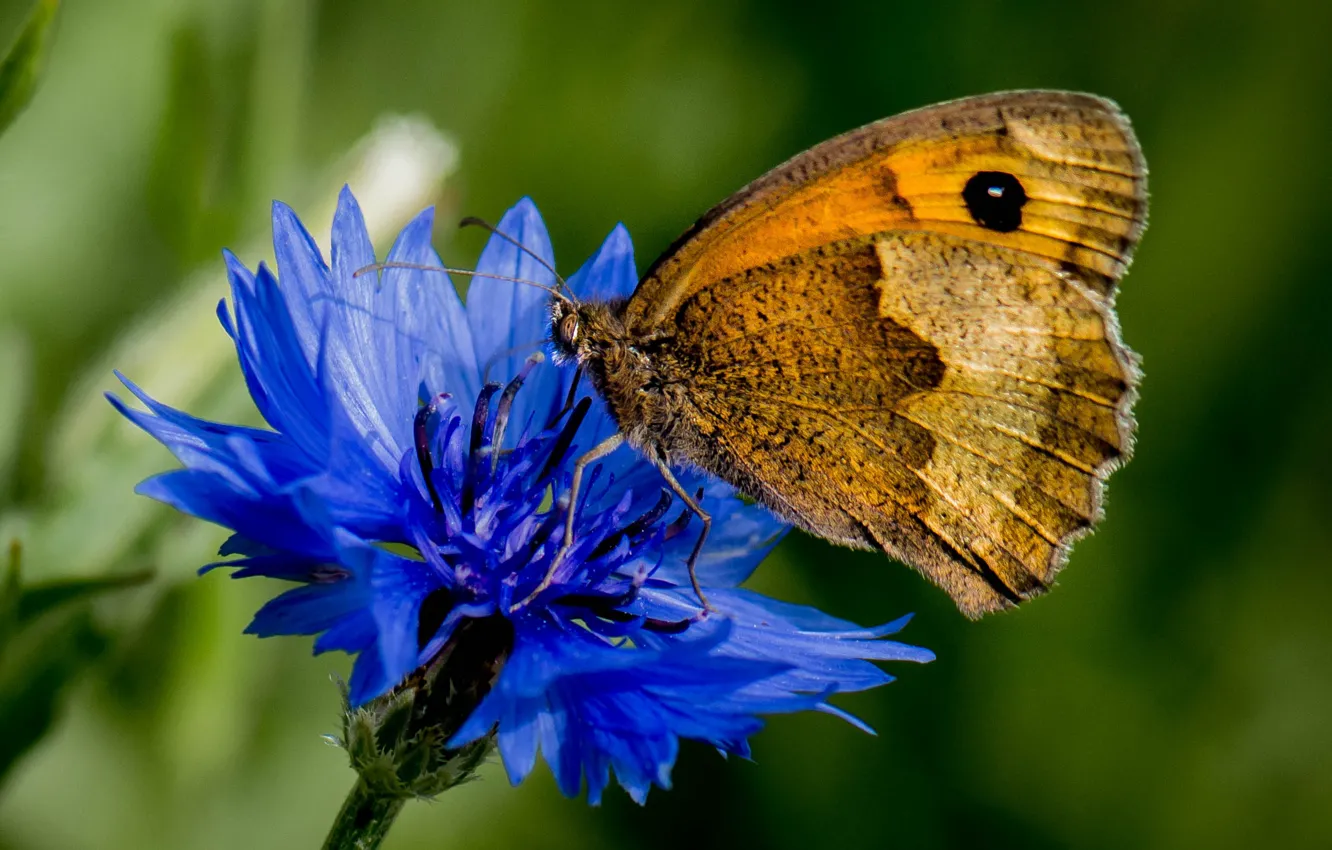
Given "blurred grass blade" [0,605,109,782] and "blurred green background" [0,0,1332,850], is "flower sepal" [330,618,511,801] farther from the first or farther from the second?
"blurred green background" [0,0,1332,850]

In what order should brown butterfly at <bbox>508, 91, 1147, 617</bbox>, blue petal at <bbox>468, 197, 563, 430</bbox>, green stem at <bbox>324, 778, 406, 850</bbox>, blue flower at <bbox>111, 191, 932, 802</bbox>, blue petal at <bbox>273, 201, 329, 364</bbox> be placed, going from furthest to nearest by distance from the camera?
blue petal at <bbox>468, 197, 563, 430</bbox> → brown butterfly at <bbox>508, 91, 1147, 617</bbox> → blue petal at <bbox>273, 201, 329, 364</bbox> → green stem at <bbox>324, 778, 406, 850</bbox> → blue flower at <bbox>111, 191, 932, 802</bbox>

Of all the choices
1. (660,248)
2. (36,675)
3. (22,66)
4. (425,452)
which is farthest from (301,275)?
(660,248)

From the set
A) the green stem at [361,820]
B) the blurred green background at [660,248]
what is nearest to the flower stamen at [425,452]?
the green stem at [361,820]

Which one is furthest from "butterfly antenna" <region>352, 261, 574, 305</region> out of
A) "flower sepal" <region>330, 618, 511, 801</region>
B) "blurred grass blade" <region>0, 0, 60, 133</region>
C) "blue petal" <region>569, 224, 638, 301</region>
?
"flower sepal" <region>330, 618, 511, 801</region>

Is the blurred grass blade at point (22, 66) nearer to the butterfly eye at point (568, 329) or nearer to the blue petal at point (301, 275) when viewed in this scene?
the blue petal at point (301, 275)

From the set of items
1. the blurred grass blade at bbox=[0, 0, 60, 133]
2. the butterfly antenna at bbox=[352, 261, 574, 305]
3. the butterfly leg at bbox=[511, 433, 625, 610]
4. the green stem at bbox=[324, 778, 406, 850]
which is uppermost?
Answer: the blurred grass blade at bbox=[0, 0, 60, 133]

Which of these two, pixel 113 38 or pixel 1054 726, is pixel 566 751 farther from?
pixel 113 38
